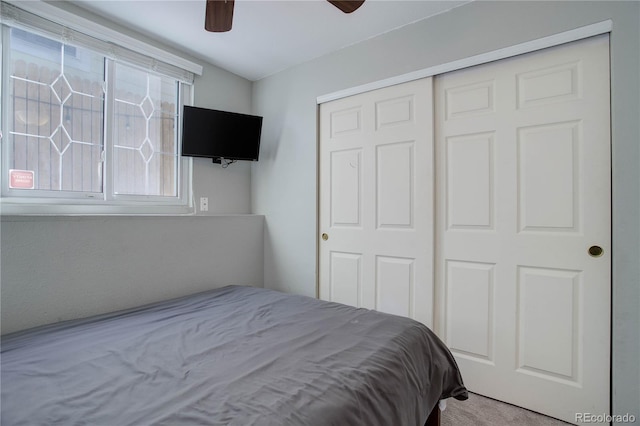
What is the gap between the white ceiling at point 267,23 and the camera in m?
2.00

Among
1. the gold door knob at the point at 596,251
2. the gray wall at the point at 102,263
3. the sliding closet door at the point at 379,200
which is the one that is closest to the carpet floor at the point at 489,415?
the sliding closet door at the point at 379,200

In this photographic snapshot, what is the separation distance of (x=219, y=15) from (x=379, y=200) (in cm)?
Result: 161

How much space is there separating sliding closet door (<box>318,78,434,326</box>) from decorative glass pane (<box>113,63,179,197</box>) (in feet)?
4.44

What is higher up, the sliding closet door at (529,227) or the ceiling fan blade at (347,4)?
the ceiling fan blade at (347,4)

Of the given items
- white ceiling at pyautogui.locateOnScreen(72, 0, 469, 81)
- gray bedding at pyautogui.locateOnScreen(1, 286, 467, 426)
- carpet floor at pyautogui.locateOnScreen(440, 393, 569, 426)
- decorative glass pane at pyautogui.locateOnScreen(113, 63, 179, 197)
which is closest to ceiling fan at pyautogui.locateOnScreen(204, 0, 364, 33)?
white ceiling at pyautogui.locateOnScreen(72, 0, 469, 81)

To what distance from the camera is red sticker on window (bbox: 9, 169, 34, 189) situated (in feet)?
5.94

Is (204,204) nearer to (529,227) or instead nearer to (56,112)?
(56,112)

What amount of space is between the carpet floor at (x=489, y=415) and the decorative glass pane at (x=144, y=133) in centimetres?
268

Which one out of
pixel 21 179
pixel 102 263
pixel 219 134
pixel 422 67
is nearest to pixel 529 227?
pixel 422 67

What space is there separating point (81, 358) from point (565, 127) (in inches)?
106

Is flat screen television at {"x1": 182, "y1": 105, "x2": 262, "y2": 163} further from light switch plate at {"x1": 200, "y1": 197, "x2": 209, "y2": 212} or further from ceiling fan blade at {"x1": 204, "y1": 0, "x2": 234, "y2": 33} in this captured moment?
ceiling fan blade at {"x1": 204, "y1": 0, "x2": 234, "y2": 33}

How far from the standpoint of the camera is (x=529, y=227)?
71.7 inches

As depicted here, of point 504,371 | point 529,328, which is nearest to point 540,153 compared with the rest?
point 529,328

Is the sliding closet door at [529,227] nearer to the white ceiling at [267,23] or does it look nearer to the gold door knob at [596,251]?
the gold door knob at [596,251]
